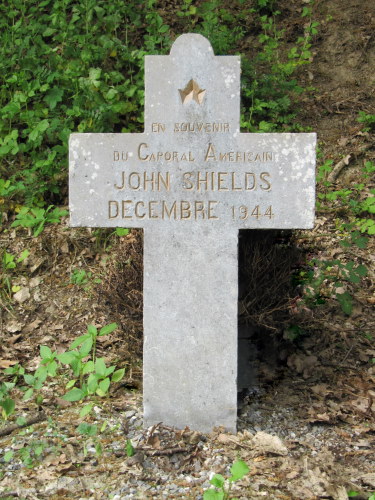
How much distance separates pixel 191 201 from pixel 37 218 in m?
1.91

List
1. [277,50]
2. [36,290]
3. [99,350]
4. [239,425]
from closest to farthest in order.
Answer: [239,425] < [99,350] < [36,290] < [277,50]

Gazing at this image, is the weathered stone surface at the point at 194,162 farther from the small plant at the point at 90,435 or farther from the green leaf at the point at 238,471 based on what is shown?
the green leaf at the point at 238,471

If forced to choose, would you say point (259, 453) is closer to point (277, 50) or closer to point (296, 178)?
point (296, 178)

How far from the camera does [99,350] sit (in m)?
4.02

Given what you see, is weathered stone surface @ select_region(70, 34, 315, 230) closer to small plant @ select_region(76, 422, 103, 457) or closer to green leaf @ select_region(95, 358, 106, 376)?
green leaf @ select_region(95, 358, 106, 376)

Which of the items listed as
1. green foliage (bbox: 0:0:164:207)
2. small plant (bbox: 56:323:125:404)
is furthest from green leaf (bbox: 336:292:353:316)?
green foliage (bbox: 0:0:164:207)

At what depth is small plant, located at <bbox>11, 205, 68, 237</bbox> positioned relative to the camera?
4.49 metres

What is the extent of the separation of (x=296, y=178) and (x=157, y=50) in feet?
10.4

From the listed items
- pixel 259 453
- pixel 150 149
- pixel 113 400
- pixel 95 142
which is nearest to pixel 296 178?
pixel 150 149

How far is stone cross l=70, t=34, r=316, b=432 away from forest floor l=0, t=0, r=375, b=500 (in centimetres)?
29

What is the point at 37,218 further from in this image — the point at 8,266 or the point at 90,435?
the point at 90,435

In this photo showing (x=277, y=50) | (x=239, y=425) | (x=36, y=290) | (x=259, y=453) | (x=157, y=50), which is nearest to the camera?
(x=259, y=453)

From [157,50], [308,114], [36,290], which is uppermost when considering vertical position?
[157,50]

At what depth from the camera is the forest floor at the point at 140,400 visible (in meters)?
2.75
